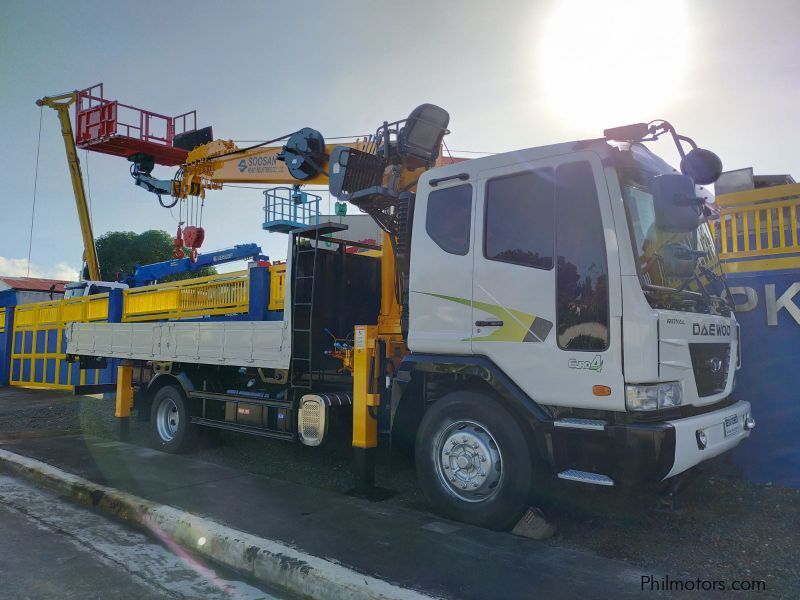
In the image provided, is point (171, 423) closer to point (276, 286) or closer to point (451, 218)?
point (276, 286)

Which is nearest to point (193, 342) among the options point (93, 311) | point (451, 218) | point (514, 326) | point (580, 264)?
point (451, 218)

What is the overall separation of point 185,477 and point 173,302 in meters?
3.40

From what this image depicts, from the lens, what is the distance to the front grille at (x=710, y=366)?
4.11m

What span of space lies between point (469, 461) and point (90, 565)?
9.07 feet

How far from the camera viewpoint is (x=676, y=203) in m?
3.77

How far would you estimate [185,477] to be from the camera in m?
6.16

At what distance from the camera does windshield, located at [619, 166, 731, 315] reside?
3920 millimetres

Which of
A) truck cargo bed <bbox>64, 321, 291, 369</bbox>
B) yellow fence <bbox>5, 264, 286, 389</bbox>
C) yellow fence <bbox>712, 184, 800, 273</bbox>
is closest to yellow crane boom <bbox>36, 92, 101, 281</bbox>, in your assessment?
yellow fence <bbox>5, 264, 286, 389</bbox>

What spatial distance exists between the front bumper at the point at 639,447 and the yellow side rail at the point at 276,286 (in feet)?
15.1

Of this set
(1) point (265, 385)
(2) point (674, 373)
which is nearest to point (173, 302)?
(1) point (265, 385)

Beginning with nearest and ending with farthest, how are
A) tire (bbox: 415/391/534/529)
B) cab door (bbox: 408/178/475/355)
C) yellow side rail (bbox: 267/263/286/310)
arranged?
1. tire (bbox: 415/391/534/529)
2. cab door (bbox: 408/178/475/355)
3. yellow side rail (bbox: 267/263/286/310)

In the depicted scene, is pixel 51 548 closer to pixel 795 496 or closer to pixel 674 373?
pixel 674 373

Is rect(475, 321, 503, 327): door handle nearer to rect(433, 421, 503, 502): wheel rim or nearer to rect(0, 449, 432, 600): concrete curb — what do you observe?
rect(433, 421, 503, 502): wheel rim

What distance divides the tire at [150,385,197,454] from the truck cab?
3.93m
